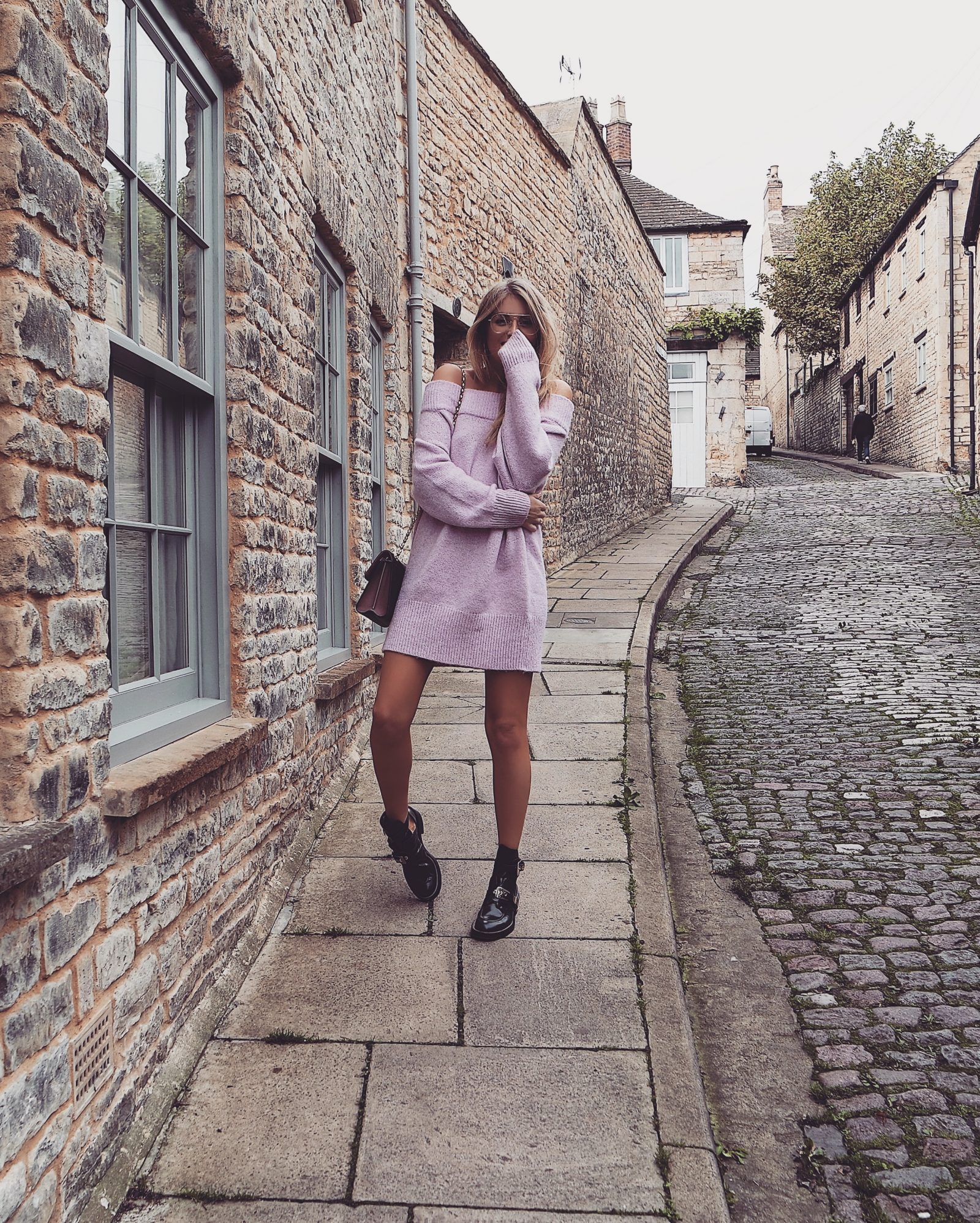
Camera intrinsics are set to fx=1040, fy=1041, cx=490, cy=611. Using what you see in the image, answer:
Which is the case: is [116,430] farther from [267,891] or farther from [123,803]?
[267,891]

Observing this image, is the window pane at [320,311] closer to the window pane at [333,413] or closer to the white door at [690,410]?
the window pane at [333,413]

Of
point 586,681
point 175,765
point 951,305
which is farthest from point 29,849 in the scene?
point 951,305

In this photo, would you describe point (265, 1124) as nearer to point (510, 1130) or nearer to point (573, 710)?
point (510, 1130)

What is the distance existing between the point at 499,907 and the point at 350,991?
0.52 metres

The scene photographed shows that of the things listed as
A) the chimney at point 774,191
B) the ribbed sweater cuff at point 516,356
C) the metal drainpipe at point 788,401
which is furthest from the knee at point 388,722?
the chimney at point 774,191

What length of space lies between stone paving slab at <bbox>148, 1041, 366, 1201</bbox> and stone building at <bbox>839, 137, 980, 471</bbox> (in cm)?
2170

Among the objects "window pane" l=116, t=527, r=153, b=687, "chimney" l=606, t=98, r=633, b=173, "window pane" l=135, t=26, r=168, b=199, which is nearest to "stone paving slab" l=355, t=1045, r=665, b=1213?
"window pane" l=116, t=527, r=153, b=687

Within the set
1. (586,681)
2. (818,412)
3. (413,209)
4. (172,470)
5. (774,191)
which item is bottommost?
(586,681)

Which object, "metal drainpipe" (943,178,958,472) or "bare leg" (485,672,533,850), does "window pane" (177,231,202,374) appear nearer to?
"bare leg" (485,672,533,850)

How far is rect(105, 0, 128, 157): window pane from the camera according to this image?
8.14 ft

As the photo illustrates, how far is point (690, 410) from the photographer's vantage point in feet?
75.6

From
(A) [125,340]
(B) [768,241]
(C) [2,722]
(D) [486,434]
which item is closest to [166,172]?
(A) [125,340]

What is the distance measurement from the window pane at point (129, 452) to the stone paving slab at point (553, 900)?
1.52m

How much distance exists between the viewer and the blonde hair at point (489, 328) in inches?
120
